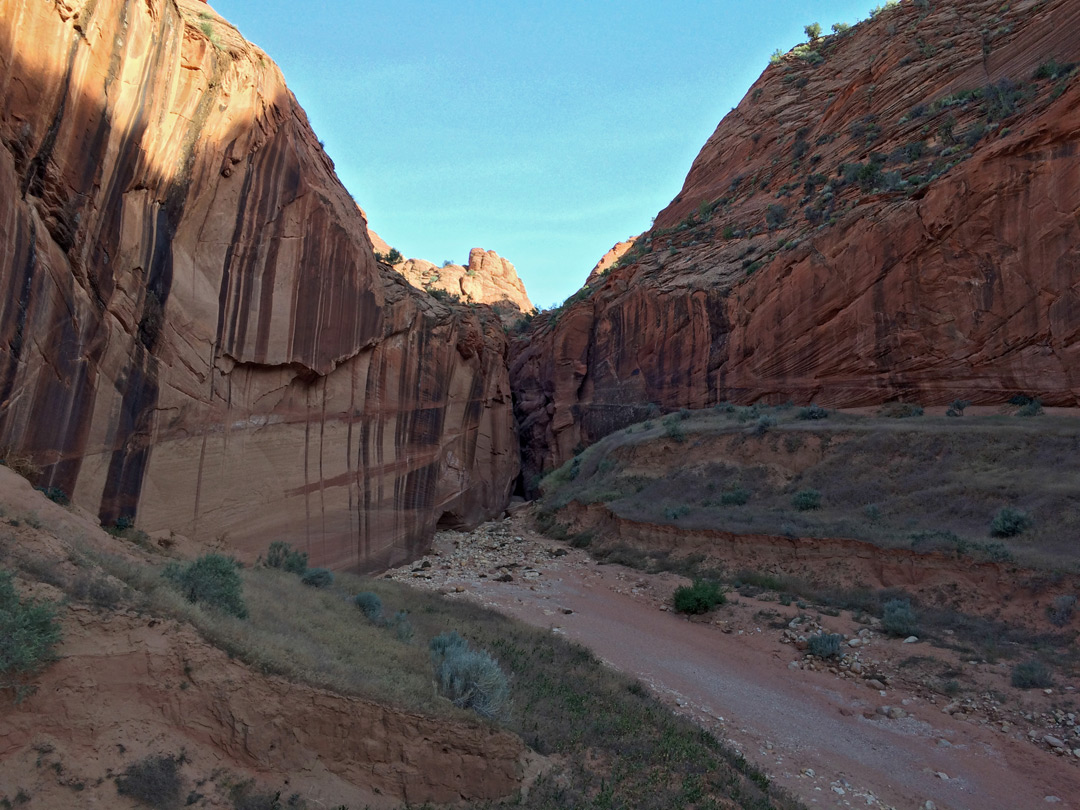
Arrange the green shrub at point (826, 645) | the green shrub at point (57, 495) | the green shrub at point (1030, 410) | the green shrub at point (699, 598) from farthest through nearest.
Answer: the green shrub at point (1030, 410), the green shrub at point (699, 598), the green shrub at point (826, 645), the green shrub at point (57, 495)

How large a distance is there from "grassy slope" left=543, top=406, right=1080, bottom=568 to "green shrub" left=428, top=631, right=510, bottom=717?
501 inches

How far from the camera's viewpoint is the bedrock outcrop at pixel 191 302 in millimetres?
12055

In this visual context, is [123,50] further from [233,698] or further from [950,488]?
[950,488]

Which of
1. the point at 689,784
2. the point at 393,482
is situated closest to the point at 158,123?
the point at 393,482

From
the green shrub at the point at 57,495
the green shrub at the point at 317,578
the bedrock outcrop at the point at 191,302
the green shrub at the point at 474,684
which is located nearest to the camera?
the green shrub at the point at 474,684

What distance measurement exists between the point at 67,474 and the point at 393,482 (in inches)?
441

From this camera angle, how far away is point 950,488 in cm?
1789

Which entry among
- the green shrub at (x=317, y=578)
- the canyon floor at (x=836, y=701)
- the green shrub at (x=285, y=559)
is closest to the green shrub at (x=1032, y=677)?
the canyon floor at (x=836, y=701)

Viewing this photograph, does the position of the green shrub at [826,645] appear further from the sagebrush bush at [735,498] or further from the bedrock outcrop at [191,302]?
the bedrock outcrop at [191,302]

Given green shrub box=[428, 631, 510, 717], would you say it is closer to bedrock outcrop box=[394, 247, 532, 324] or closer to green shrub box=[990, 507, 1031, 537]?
green shrub box=[990, 507, 1031, 537]

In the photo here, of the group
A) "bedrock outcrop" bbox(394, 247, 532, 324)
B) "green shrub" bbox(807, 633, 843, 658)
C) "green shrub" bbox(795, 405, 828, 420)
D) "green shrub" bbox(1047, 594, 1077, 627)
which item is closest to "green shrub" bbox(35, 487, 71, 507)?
"green shrub" bbox(807, 633, 843, 658)

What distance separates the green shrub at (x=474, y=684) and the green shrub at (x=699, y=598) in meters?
10.4

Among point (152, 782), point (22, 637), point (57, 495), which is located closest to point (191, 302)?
point (57, 495)

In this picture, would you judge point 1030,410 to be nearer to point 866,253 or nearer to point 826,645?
point 866,253
